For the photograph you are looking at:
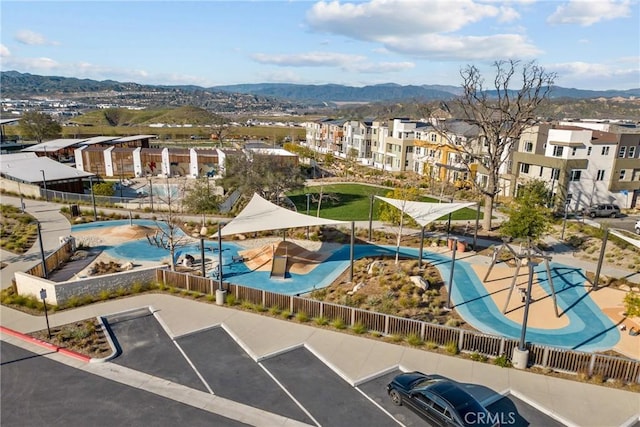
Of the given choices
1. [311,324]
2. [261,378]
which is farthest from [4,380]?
[311,324]

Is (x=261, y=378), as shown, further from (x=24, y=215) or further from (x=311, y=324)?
(x=24, y=215)

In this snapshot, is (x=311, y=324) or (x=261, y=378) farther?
(x=311, y=324)

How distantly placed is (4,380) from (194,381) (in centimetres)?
679

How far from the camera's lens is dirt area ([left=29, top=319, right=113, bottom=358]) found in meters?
17.0

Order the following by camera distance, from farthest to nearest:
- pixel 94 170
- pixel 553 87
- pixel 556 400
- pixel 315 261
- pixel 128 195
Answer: pixel 94 170, pixel 128 195, pixel 553 87, pixel 315 261, pixel 556 400

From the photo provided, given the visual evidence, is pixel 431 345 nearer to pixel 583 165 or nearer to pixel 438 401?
pixel 438 401

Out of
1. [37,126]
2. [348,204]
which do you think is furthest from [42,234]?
[37,126]

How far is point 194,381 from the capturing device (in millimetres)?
15031

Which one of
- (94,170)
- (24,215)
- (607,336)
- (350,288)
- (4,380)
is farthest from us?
(94,170)

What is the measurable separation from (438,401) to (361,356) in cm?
460

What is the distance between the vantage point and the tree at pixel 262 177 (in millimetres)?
39719

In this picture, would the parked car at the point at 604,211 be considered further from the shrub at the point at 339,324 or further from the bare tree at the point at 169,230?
the bare tree at the point at 169,230

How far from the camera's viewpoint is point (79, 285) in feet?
70.8

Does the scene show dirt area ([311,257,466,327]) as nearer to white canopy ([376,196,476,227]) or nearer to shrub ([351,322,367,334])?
shrub ([351,322,367,334])
